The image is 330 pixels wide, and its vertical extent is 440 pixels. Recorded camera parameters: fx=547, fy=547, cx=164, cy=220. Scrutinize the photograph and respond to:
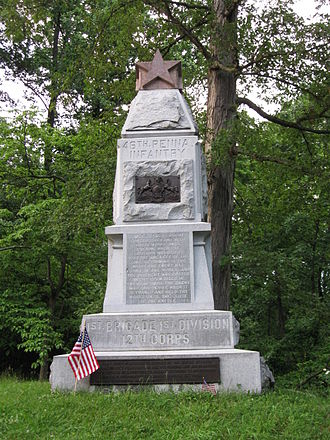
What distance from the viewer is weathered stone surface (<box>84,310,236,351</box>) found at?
6609mm

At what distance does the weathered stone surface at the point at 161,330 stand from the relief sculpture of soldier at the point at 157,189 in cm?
173

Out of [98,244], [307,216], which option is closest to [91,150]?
[98,244]

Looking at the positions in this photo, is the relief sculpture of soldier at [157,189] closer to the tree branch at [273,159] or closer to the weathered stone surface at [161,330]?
the weathered stone surface at [161,330]

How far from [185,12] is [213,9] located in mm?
898

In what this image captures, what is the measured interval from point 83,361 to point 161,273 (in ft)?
5.62

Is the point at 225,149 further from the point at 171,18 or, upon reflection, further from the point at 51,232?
the point at 51,232

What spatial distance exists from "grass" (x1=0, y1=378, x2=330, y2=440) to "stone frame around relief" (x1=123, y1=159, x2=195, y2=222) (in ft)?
8.58

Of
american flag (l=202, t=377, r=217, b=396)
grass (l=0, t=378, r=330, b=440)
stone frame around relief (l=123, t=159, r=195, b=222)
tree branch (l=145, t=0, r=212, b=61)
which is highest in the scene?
tree branch (l=145, t=0, r=212, b=61)

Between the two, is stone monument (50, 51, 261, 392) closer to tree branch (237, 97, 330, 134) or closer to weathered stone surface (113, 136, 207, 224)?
weathered stone surface (113, 136, 207, 224)

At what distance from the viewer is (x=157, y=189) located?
7.78 metres

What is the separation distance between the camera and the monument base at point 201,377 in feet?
20.1

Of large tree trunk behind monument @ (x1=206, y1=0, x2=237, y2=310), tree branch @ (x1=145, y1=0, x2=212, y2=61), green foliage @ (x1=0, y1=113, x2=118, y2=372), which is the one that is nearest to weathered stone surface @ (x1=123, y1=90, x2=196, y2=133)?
large tree trunk behind monument @ (x1=206, y1=0, x2=237, y2=310)

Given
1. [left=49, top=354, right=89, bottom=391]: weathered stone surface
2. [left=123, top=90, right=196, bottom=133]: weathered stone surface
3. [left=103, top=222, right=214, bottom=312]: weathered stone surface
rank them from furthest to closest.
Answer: [left=123, top=90, right=196, bottom=133]: weathered stone surface → [left=103, top=222, right=214, bottom=312]: weathered stone surface → [left=49, top=354, right=89, bottom=391]: weathered stone surface

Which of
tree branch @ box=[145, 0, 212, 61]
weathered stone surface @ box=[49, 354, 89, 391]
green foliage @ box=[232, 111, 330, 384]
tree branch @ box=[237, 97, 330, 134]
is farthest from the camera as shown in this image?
tree branch @ box=[145, 0, 212, 61]
